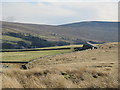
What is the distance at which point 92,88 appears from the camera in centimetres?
1138

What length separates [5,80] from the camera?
12.0 m

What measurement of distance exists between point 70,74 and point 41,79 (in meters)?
2.80

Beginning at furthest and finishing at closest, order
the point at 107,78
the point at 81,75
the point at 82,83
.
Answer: the point at 81,75, the point at 107,78, the point at 82,83

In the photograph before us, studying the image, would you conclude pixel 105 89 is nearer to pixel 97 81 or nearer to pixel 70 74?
pixel 97 81

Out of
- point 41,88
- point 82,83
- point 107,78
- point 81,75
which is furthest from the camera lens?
point 81,75

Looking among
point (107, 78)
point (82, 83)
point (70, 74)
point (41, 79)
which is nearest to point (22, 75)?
point (41, 79)

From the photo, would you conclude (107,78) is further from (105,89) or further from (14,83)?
(14,83)

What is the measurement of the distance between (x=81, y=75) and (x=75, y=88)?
106 inches

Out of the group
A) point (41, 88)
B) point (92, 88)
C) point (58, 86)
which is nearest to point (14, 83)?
point (41, 88)

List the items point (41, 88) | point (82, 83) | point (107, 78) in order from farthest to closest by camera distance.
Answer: point (107, 78) < point (82, 83) < point (41, 88)

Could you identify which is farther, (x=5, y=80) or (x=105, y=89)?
(x=5, y=80)

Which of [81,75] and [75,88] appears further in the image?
[81,75]

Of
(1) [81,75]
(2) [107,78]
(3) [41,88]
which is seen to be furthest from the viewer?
(1) [81,75]

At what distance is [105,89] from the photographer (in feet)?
36.9
